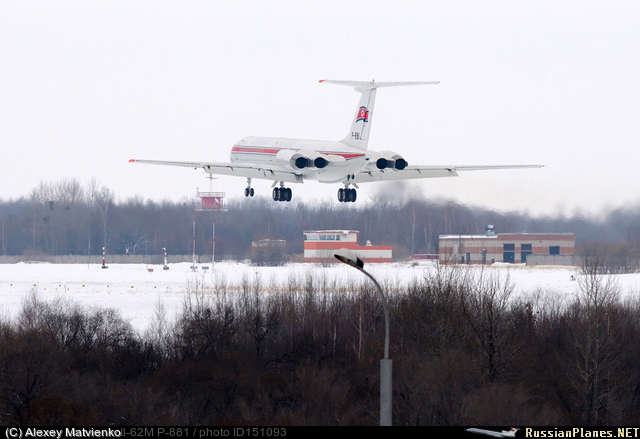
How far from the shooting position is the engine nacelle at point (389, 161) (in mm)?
54344

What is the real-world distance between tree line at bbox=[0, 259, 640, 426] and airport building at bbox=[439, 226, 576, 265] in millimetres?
7958

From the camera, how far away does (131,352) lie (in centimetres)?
5484

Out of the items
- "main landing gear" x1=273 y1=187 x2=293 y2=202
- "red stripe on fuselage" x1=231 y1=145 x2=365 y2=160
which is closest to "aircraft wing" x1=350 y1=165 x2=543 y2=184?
"red stripe on fuselage" x1=231 y1=145 x2=365 y2=160

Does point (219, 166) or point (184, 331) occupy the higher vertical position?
point (219, 166)

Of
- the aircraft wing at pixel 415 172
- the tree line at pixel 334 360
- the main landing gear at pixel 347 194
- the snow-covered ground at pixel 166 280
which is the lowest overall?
the tree line at pixel 334 360

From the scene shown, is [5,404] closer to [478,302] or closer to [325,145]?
[325,145]

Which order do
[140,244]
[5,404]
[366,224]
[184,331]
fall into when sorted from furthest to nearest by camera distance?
[140,244], [366,224], [184,331], [5,404]

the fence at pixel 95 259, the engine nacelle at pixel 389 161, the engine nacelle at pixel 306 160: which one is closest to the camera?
the engine nacelle at pixel 306 160

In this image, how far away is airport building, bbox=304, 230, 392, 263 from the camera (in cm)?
8606

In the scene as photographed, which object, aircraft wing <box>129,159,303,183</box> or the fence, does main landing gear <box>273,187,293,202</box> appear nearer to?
aircraft wing <box>129,159,303,183</box>

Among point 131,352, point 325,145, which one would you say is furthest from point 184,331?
point 325,145

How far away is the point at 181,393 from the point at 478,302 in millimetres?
17930

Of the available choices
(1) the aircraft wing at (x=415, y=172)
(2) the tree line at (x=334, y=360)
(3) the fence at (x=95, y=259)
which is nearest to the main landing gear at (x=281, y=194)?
(1) the aircraft wing at (x=415, y=172)

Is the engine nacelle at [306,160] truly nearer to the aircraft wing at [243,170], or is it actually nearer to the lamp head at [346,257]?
the aircraft wing at [243,170]
